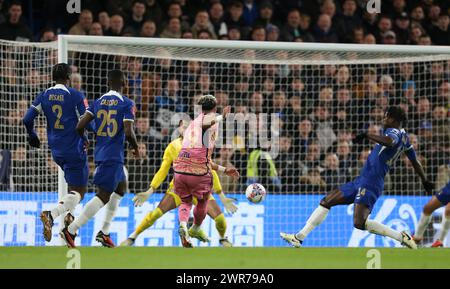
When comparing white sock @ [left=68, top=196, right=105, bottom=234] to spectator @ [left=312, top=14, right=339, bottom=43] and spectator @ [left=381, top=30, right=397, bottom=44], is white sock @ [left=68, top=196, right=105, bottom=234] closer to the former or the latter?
spectator @ [left=312, top=14, right=339, bottom=43]

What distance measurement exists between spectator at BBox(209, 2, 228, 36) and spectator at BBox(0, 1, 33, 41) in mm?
3257

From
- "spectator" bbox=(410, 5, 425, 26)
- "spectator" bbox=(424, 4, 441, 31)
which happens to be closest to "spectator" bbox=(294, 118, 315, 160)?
"spectator" bbox=(410, 5, 425, 26)

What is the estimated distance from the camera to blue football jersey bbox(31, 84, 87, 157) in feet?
34.9

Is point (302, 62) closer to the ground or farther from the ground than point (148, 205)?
farther from the ground

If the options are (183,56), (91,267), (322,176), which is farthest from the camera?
(322,176)

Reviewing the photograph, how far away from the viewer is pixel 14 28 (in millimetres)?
15336

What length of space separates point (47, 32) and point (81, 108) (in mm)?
4767

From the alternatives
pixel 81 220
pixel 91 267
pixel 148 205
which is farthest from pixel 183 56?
pixel 91 267

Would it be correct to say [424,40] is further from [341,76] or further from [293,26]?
[341,76]

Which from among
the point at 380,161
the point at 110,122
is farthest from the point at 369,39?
the point at 110,122

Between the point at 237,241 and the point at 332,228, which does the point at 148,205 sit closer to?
the point at 237,241

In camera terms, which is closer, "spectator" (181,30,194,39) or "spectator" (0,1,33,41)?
"spectator" (0,1,33,41)

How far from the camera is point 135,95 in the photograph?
15.0m

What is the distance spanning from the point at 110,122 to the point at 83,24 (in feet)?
18.1
